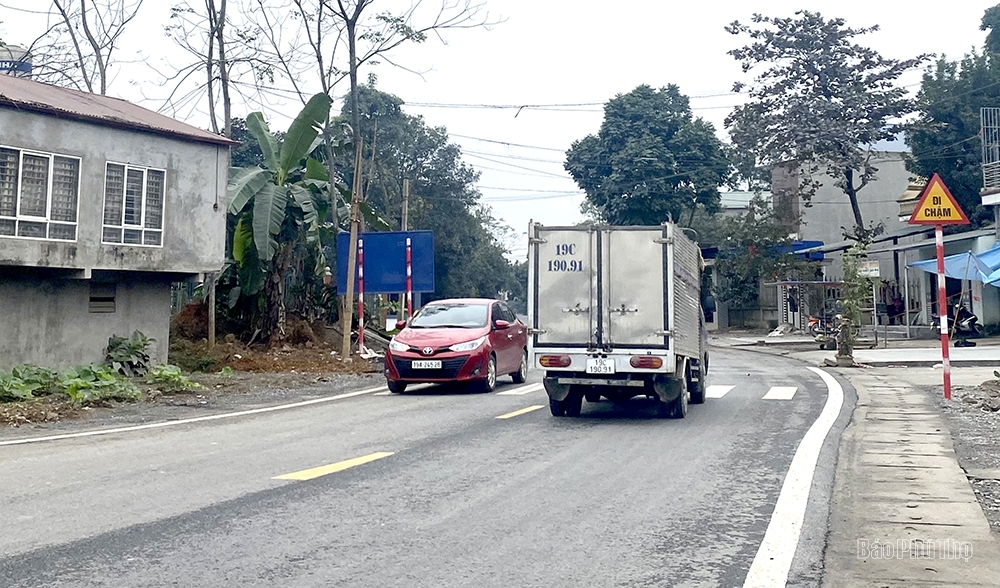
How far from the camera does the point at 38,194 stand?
1766 cm

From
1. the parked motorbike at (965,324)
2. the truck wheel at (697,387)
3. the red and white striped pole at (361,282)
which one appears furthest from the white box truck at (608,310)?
the parked motorbike at (965,324)

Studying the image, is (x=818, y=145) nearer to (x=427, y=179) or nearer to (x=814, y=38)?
(x=814, y=38)

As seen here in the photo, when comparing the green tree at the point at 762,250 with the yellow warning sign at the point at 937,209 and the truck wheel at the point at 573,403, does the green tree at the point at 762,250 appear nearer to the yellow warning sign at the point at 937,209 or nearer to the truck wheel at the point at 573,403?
the yellow warning sign at the point at 937,209

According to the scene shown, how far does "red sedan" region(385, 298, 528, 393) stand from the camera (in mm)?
15742

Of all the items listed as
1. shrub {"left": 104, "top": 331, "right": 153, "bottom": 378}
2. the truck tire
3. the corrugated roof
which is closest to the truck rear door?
the truck tire

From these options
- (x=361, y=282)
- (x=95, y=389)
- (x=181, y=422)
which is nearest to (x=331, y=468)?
(x=181, y=422)

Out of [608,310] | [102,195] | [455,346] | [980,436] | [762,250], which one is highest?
[762,250]

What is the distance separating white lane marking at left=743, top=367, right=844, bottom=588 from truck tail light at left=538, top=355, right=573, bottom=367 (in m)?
3.04

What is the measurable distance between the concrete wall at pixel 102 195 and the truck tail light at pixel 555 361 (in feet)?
34.5

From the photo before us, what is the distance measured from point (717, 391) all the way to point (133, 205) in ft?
39.8

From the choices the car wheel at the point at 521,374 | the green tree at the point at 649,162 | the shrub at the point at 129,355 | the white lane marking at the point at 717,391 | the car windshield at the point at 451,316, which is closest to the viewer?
the white lane marking at the point at 717,391

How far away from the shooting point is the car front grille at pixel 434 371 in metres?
15.7

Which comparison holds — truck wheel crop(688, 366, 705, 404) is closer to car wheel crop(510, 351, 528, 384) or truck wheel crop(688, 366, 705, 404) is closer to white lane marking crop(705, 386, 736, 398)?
white lane marking crop(705, 386, 736, 398)

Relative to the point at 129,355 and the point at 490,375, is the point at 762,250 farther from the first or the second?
the point at 129,355
